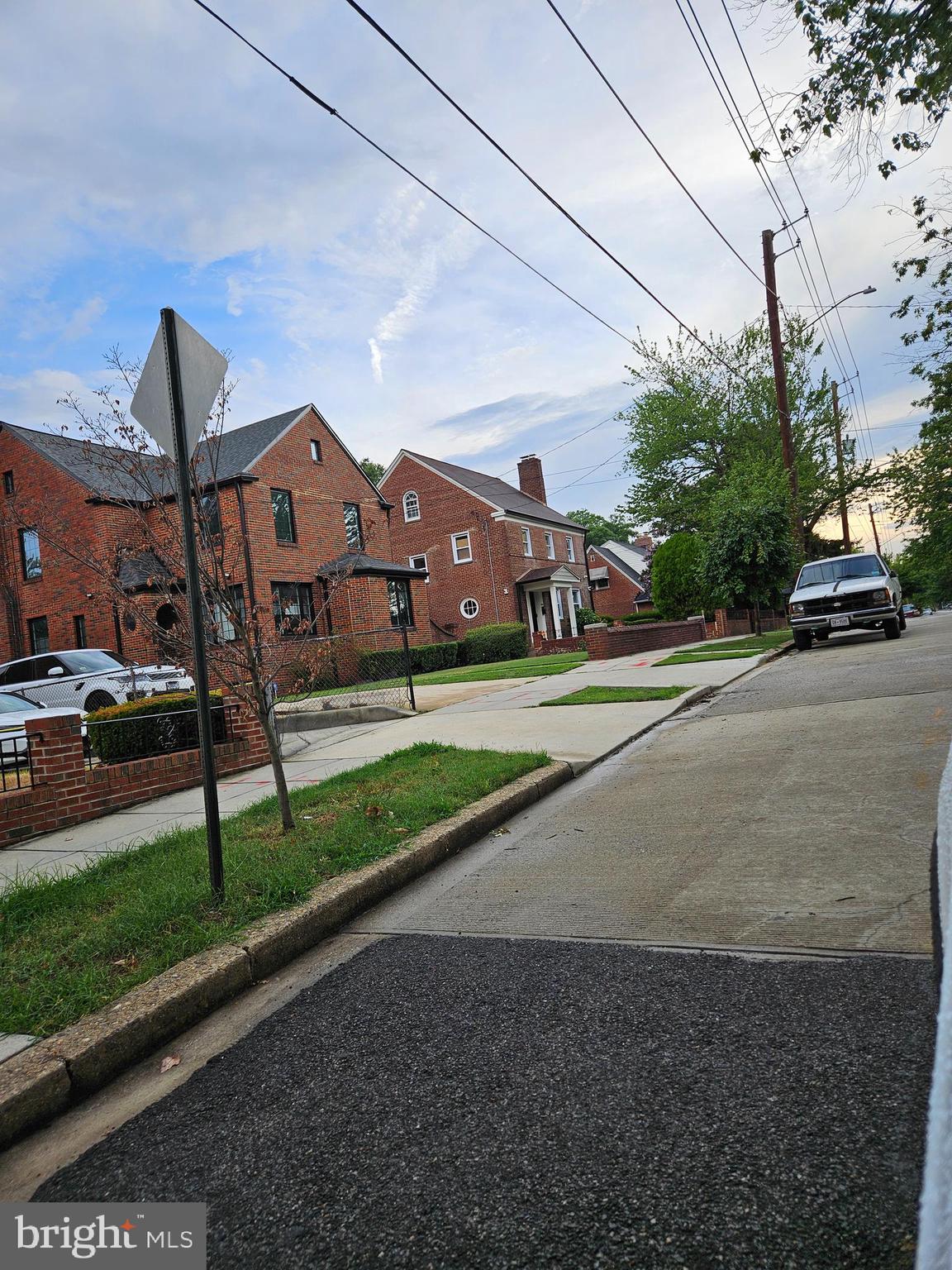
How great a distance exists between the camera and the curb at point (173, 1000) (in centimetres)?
275

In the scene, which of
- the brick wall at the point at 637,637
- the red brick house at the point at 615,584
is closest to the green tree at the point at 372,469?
the red brick house at the point at 615,584

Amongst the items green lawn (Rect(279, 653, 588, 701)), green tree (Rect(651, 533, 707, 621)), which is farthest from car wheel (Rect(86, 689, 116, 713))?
green tree (Rect(651, 533, 707, 621))

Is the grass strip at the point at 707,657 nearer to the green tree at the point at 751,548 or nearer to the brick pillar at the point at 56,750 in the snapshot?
the green tree at the point at 751,548

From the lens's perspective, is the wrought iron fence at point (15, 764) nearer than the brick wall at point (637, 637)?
Yes

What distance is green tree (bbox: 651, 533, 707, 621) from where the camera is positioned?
2653cm

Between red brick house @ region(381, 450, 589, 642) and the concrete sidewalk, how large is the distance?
20820 millimetres

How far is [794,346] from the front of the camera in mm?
36188

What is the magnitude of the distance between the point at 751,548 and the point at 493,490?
19819 mm

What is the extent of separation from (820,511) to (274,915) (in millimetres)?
39171

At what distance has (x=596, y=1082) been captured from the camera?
237 centimetres

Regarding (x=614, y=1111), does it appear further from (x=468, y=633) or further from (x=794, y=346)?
(x=794, y=346)

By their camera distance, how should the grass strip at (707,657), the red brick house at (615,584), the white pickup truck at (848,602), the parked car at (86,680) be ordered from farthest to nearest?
the red brick house at (615,584) < the parked car at (86,680) < the grass strip at (707,657) < the white pickup truck at (848,602)

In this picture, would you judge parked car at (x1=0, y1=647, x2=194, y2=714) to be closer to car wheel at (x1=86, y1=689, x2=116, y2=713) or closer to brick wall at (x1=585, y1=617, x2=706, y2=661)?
car wheel at (x1=86, y1=689, x2=116, y2=713)

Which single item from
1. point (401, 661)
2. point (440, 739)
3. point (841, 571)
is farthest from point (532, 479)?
point (440, 739)
